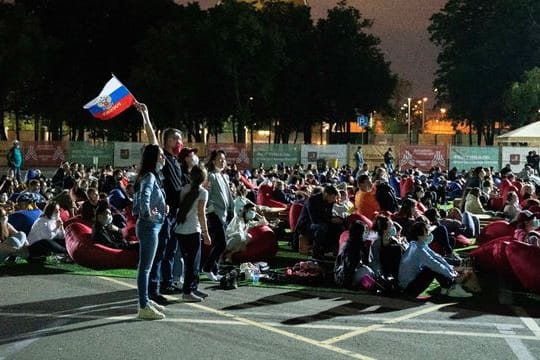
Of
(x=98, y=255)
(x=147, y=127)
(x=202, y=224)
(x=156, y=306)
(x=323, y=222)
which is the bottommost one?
(x=156, y=306)

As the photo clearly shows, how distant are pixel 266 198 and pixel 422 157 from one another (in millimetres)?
21143

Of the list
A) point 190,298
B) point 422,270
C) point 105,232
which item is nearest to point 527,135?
point 422,270

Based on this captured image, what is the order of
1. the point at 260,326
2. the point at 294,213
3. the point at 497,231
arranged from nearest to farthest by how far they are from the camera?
the point at 260,326, the point at 497,231, the point at 294,213

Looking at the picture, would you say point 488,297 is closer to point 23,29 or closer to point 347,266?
point 347,266

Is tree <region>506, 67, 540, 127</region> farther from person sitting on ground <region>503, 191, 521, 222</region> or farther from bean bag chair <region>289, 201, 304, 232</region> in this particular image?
bean bag chair <region>289, 201, 304, 232</region>

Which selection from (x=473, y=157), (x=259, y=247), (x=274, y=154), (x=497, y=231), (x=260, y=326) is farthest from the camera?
(x=274, y=154)

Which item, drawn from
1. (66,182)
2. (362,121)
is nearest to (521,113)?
(362,121)

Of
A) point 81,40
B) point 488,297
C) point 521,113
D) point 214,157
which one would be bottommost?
point 488,297

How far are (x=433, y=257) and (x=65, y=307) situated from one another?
432 centimetres

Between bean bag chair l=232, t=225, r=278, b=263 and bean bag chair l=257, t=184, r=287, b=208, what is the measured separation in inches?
196

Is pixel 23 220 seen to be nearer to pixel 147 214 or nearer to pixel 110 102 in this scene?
pixel 110 102

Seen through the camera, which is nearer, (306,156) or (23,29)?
(306,156)

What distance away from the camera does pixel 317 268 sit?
9203mm

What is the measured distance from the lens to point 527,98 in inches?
1998
